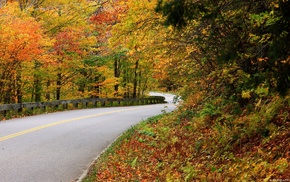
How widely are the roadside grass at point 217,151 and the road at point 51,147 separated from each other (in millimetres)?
824

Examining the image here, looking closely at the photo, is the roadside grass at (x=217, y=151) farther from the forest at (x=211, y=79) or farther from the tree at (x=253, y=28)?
the tree at (x=253, y=28)

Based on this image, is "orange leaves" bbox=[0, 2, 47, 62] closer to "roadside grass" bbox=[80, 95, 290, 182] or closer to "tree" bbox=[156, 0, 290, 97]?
"roadside grass" bbox=[80, 95, 290, 182]

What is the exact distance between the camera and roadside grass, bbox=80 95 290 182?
5.59 metres

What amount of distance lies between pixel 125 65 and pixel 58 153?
2910 cm

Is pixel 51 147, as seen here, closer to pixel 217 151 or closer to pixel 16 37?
pixel 217 151

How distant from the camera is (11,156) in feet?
31.0

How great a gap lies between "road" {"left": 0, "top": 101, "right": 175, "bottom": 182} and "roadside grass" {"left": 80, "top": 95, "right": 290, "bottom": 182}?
0.82 metres

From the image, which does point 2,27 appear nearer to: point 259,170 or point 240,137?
point 240,137

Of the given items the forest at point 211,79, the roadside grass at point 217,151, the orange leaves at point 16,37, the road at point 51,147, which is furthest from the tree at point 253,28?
the orange leaves at point 16,37

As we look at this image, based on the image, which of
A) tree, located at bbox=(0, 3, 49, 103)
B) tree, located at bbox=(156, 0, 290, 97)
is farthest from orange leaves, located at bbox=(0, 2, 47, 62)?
tree, located at bbox=(156, 0, 290, 97)

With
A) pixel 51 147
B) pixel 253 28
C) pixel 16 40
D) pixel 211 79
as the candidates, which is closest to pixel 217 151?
pixel 253 28

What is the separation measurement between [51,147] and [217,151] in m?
6.08

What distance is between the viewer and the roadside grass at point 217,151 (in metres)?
5.59

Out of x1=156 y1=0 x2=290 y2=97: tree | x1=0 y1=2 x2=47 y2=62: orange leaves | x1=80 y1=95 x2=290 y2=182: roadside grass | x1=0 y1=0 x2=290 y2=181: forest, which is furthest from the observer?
x1=0 y1=2 x2=47 y2=62: orange leaves
